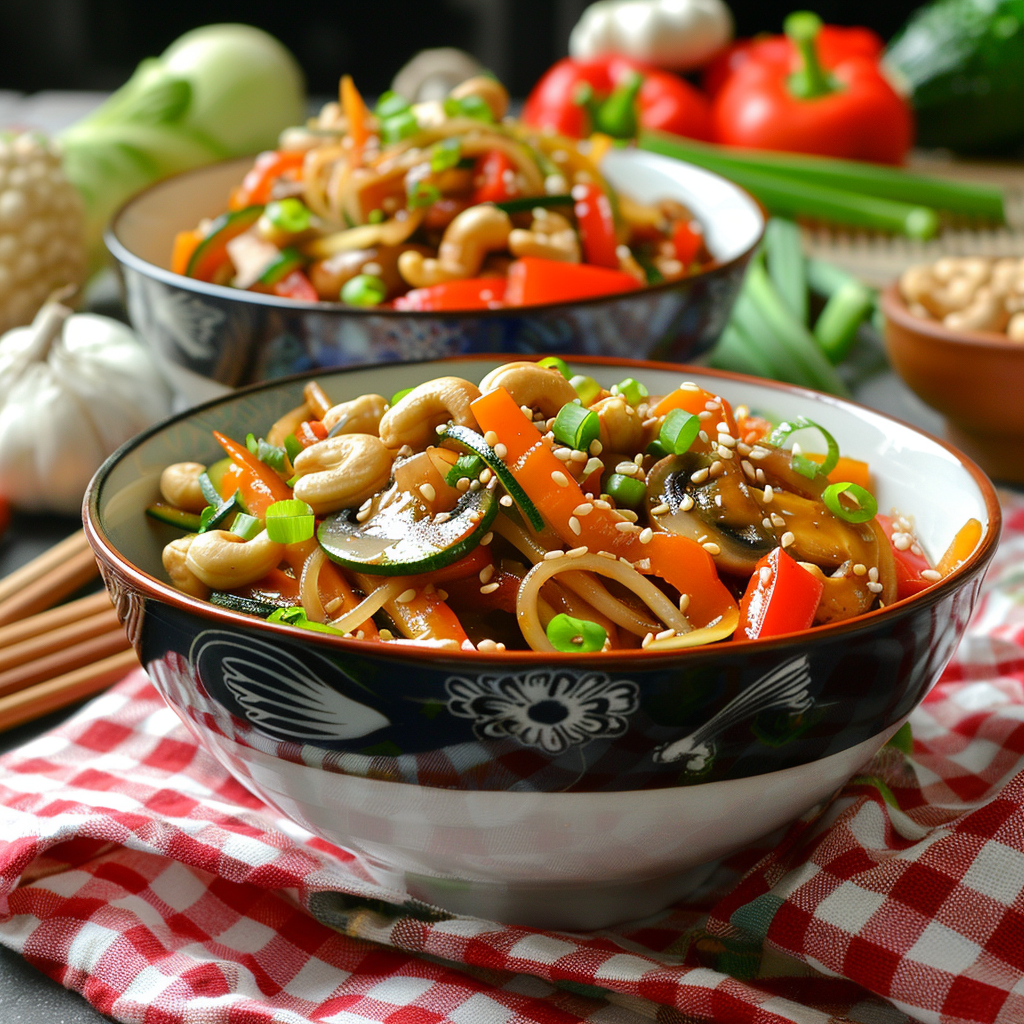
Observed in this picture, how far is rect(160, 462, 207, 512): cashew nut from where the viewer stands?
4.19ft

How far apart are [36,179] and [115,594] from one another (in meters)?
1.79

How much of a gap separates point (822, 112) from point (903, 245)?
836 millimetres

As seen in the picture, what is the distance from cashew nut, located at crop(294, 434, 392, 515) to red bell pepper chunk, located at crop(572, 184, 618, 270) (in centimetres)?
89

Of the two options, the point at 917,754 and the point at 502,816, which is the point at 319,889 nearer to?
the point at 502,816

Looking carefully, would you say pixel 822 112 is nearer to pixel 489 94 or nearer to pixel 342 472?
pixel 489 94

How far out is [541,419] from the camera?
1190 mm

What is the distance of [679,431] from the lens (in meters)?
1.13

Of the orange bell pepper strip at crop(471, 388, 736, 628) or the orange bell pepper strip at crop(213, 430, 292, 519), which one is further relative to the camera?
the orange bell pepper strip at crop(213, 430, 292, 519)

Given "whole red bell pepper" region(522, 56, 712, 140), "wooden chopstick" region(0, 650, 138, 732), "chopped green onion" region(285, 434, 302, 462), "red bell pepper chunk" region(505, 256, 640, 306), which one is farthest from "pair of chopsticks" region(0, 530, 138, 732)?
"whole red bell pepper" region(522, 56, 712, 140)

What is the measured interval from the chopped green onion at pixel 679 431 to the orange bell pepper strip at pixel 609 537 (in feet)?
0.33

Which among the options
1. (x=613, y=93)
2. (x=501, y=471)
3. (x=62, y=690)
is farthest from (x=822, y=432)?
(x=613, y=93)

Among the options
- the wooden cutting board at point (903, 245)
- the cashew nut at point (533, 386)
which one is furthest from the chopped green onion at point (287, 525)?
the wooden cutting board at point (903, 245)

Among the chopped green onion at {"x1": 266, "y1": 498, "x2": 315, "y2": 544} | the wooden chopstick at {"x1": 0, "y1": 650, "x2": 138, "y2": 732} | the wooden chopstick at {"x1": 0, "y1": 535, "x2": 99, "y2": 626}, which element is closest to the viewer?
the chopped green onion at {"x1": 266, "y1": 498, "x2": 315, "y2": 544}

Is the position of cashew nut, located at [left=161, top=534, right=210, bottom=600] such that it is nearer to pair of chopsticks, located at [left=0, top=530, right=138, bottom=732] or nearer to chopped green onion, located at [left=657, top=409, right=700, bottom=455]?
pair of chopsticks, located at [left=0, top=530, right=138, bottom=732]
